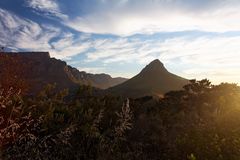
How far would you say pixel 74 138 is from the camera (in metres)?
9.70

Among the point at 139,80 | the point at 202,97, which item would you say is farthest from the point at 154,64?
the point at 202,97

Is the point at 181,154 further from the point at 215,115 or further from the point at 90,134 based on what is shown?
the point at 215,115

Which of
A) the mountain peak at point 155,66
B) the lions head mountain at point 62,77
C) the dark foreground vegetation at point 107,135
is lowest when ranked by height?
the dark foreground vegetation at point 107,135

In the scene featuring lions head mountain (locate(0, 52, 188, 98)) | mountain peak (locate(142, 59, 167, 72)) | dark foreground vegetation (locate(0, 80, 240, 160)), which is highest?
mountain peak (locate(142, 59, 167, 72))

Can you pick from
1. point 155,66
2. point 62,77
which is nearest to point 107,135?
point 155,66

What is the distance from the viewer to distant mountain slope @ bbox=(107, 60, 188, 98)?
336 ft

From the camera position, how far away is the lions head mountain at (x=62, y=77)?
51.0ft

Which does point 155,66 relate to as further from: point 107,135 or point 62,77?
point 107,135

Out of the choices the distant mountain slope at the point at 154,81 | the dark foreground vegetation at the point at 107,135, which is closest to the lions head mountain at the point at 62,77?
the distant mountain slope at the point at 154,81

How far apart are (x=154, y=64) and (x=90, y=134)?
121m

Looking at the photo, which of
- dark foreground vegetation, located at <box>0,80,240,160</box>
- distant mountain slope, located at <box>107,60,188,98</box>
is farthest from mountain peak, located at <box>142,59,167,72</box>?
dark foreground vegetation, located at <box>0,80,240,160</box>

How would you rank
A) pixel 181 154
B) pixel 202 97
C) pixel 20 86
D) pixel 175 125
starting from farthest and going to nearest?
1. pixel 202 97
2. pixel 20 86
3. pixel 175 125
4. pixel 181 154

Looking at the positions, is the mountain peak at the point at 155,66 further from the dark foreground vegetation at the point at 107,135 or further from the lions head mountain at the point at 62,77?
the dark foreground vegetation at the point at 107,135

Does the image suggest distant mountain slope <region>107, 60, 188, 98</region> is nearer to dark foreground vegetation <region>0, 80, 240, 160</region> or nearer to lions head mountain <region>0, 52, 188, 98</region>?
lions head mountain <region>0, 52, 188, 98</region>
